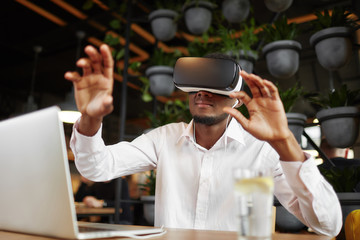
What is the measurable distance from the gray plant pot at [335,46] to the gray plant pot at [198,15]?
1056 mm

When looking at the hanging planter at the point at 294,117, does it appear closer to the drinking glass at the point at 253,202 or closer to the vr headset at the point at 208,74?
the vr headset at the point at 208,74

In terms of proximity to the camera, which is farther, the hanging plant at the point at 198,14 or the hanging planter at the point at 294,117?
the hanging plant at the point at 198,14

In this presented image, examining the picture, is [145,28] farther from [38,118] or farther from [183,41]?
[38,118]

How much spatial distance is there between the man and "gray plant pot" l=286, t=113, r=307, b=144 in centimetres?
75

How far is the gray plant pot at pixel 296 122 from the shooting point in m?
2.13

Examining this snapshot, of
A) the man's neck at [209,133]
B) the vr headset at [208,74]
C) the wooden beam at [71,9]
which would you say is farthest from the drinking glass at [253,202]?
the wooden beam at [71,9]

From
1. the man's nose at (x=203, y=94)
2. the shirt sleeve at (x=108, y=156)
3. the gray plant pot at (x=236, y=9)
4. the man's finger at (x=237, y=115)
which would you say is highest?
the gray plant pot at (x=236, y=9)

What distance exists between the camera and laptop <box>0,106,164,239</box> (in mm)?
629

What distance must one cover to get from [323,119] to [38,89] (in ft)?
20.1

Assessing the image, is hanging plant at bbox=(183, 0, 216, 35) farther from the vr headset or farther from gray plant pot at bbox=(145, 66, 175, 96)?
the vr headset

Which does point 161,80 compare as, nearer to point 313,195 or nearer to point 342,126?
point 342,126

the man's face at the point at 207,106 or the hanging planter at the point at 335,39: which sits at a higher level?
the hanging planter at the point at 335,39

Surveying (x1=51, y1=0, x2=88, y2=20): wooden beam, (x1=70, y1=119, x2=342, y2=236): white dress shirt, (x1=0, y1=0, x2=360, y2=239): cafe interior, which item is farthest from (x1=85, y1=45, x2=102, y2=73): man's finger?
(x1=51, y1=0, x2=88, y2=20): wooden beam

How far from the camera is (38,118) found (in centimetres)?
67
